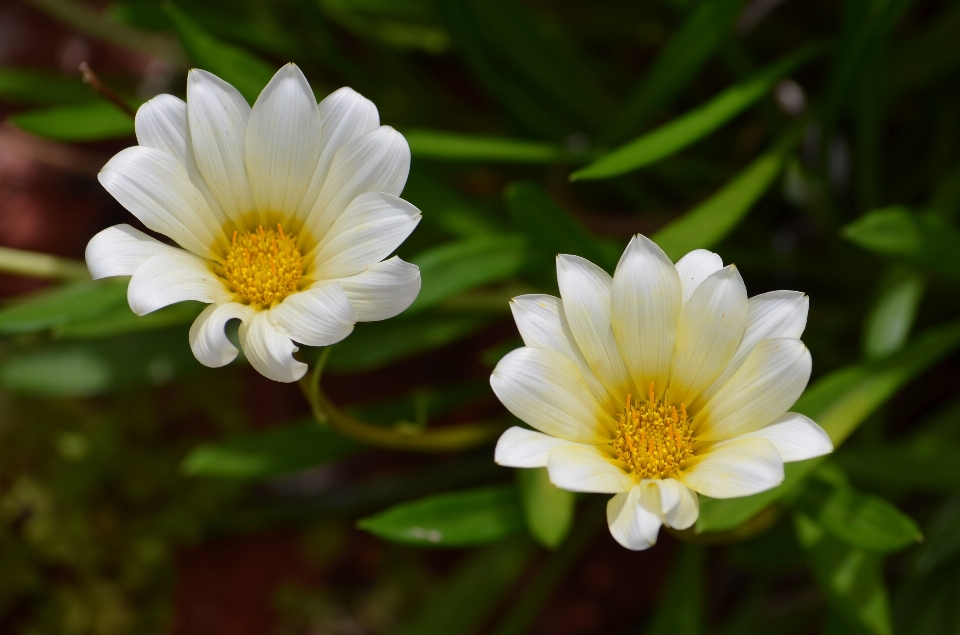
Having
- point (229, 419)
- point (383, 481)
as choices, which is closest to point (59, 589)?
point (229, 419)

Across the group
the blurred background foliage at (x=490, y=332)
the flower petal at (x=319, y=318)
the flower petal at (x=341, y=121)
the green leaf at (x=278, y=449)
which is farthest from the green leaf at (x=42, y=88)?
the flower petal at (x=319, y=318)

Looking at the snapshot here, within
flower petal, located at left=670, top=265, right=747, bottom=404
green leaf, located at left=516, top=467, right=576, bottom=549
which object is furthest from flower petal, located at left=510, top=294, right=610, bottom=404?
green leaf, located at left=516, top=467, right=576, bottom=549

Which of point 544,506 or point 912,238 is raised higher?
point 912,238

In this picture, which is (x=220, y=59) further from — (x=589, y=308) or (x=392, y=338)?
(x=589, y=308)

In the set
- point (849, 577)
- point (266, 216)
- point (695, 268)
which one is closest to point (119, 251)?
point (266, 216)

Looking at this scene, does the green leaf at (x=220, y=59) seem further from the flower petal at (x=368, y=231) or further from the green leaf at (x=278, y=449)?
the green leaf at (x=278, y=449)

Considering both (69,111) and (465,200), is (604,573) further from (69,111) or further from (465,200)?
(69,111)
